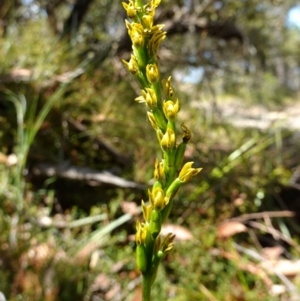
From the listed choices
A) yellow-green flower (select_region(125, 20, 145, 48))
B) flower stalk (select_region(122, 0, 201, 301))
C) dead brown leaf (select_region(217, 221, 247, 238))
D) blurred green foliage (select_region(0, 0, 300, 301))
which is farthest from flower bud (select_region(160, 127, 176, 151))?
dead brown leaf (select_region(217, 221, 247, 238))

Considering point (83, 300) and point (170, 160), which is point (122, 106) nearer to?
point (83, 300)

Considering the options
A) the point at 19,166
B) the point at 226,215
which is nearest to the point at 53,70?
the point at 19,166

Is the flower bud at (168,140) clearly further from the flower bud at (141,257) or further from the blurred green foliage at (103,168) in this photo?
the blurred green foliage at (103,168)

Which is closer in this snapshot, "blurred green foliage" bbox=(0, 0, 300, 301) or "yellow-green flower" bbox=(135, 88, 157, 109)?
"yellow-green flower" bbox=(135, 88, 157, 109)

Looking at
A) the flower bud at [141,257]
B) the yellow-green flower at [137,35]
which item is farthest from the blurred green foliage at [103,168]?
the yellow-green flower at [137,35]

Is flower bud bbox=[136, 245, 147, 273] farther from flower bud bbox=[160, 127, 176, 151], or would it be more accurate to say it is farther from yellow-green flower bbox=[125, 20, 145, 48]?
yellow-green flower bbox=[125, 20, 145, 48]

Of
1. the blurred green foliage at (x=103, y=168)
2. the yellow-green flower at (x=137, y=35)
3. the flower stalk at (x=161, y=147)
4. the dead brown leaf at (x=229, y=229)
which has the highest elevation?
the yellow-green flower at (x=137, y=35)

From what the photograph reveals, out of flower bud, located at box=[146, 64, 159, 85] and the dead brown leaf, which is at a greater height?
flower bud, located at box=[146, 64, 159, 85]

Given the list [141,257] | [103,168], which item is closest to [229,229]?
[103,168]

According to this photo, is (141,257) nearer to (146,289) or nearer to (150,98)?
(146,289)
